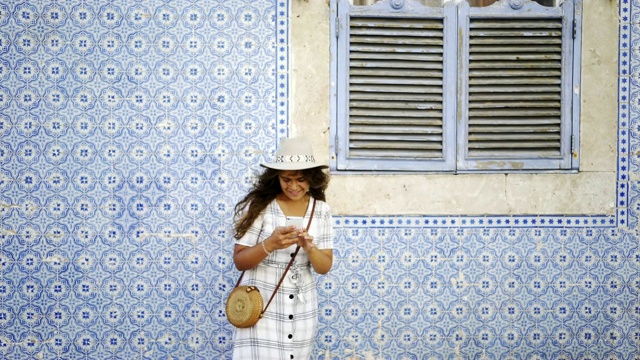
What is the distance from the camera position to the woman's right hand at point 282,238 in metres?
3.02

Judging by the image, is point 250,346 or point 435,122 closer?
point 250,346

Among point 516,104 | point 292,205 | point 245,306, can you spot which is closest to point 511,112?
point 516,104

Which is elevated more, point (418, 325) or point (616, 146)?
point (616, 146)

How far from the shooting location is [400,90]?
429 cm

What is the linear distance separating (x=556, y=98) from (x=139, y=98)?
2712 millimetres

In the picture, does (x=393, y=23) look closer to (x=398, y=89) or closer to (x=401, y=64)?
(x=401, y=64)

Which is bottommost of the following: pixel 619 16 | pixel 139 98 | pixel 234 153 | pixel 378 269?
pixel 378 269

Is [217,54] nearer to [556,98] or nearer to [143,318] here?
[143,318]

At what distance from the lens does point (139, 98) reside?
420 cm

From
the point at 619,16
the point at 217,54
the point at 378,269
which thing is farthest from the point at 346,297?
the point at 619,16

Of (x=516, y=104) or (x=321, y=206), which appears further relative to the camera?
(x=516, y=104)

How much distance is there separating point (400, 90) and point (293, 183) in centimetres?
136

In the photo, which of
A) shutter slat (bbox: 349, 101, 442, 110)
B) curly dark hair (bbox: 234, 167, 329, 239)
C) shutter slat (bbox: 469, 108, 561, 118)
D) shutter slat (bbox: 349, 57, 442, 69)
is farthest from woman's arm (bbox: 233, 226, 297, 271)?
shutter slat (bbox: 469, 108, 561, 118)

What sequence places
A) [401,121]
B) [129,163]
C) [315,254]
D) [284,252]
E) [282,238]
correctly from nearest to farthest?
[282,238]
[315,254]
[284,252]
[129,163]
[401,121]
